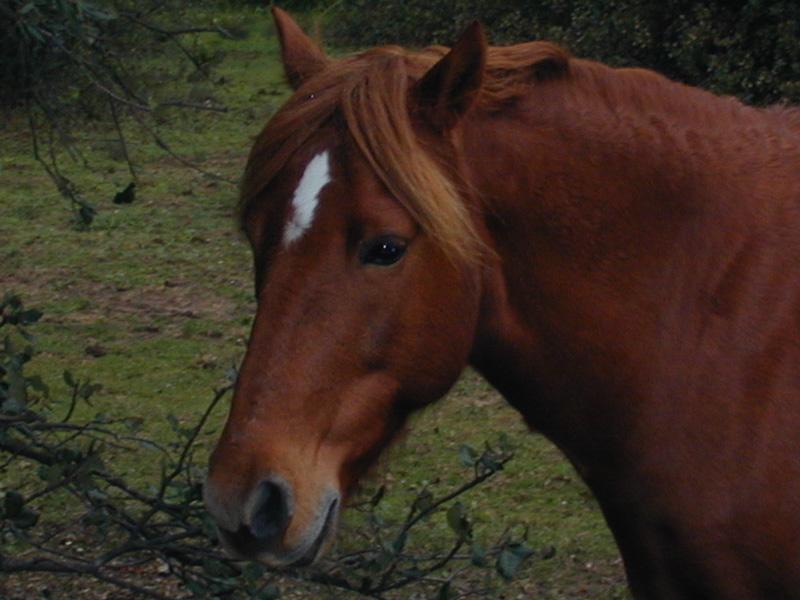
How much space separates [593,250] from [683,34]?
6403 mm

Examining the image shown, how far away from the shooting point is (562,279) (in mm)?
2967

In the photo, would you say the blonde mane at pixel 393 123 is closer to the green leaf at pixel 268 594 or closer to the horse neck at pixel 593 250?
the horse neck at pixel 593 250

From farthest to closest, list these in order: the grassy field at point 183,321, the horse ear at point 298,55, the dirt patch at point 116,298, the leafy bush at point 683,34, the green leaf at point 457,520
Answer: the leafy bush at point 683,34 < the dirt patch at point 116,298 < the grassy field at point 183,321 < the green leaf at point 457,520 < the horse ear at point 298,55

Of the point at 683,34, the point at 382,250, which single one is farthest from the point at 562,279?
the point at 683,34

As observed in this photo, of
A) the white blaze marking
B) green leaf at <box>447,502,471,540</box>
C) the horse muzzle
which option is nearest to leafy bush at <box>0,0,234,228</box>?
the white blaze marking

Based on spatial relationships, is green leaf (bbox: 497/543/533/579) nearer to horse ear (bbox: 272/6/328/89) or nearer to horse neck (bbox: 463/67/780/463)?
horse neck (bbox: 463/67/780/463)

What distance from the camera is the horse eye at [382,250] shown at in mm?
2752

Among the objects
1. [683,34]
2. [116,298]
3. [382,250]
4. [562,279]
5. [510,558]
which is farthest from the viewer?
[683,34]

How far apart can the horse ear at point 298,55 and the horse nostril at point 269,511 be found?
94cm

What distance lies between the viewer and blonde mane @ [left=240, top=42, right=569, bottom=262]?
277 cm


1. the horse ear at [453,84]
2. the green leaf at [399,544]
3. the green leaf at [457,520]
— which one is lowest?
the green leaf at [399,544]

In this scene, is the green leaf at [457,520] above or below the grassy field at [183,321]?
above

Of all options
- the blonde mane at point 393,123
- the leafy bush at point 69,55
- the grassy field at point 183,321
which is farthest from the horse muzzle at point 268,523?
the leafy bush at point 69,55

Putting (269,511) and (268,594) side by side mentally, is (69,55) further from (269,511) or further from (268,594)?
(269,511)
